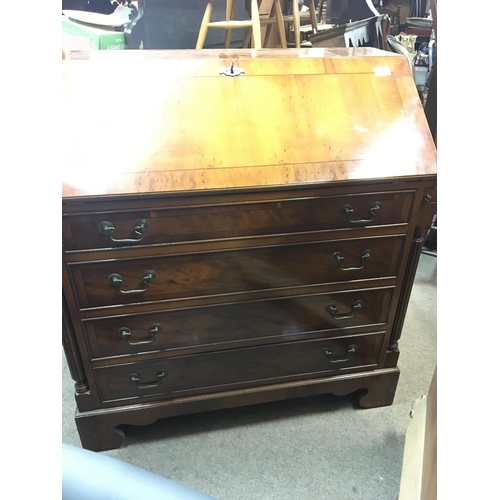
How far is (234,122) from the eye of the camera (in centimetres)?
120

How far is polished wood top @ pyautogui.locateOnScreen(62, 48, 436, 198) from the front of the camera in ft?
3.67

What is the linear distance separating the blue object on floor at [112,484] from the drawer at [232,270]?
0.67 metres

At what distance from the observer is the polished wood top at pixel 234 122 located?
1.12m

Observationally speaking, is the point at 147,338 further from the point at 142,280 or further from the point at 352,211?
the point at 352,211

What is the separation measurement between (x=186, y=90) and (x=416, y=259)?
873 mm

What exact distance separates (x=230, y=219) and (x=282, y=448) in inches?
33.6

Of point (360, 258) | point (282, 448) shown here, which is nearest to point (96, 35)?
point (360, 258)

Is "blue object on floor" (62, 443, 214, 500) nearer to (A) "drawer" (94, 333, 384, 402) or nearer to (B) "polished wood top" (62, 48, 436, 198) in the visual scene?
(B) "polished wood top" (62, 48, 436, 198)

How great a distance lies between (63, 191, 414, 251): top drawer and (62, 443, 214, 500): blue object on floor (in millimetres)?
650

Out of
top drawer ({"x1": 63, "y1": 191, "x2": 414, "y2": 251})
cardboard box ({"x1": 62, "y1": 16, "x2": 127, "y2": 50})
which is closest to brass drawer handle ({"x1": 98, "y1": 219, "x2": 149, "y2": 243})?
top drawer ({"x1": 63, "y1": 191, "x2": 414, "y2": 251})
